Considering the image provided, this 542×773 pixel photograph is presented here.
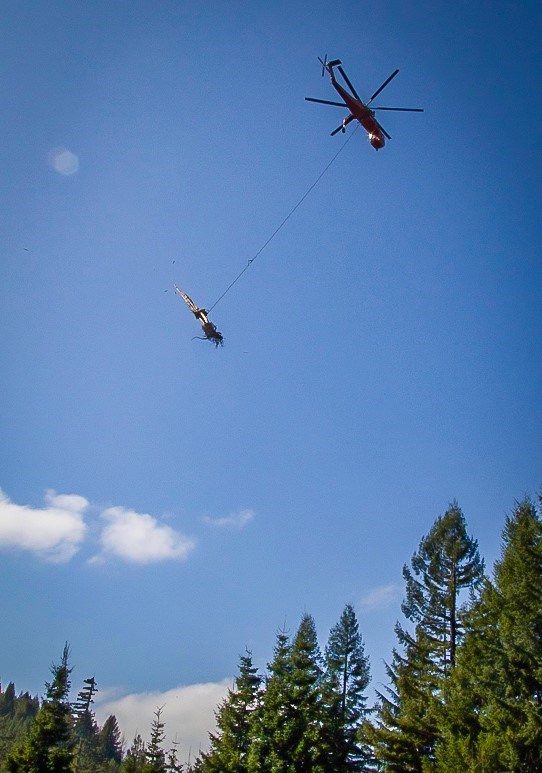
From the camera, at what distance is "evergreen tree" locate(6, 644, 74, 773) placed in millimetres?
25047

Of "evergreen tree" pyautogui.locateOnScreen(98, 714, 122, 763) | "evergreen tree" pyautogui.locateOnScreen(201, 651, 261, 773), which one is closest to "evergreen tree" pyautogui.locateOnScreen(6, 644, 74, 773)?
"evergreen tree" pyautogui.locateOnScreen(201, 651, 261, 773)

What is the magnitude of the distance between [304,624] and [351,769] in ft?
38.2

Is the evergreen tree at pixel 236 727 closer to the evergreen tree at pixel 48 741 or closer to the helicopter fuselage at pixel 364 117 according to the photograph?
the evergreen tree at pixel 48 741

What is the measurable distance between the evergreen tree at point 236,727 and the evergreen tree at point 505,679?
13.1 metres

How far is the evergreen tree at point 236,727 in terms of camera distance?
26391mm

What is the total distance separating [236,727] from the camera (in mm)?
27766

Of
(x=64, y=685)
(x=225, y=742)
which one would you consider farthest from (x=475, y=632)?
(x=64, y=685)

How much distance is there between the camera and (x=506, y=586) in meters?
18.2

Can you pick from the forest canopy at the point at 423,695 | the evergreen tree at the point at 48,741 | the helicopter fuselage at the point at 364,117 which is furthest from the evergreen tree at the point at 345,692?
the helicopter fuselage at the point at 364,117

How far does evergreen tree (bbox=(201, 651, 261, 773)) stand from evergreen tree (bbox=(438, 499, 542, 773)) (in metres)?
13.1

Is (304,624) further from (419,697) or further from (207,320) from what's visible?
(207,320)

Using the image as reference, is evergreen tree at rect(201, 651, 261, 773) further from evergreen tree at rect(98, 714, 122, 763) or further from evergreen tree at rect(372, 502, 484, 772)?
evergreen tree at rect(98, 714, 122, 763)

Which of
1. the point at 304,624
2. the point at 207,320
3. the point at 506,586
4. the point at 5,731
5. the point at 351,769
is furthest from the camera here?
the point at 5,731

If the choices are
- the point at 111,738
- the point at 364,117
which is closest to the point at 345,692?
the point at 364,117
